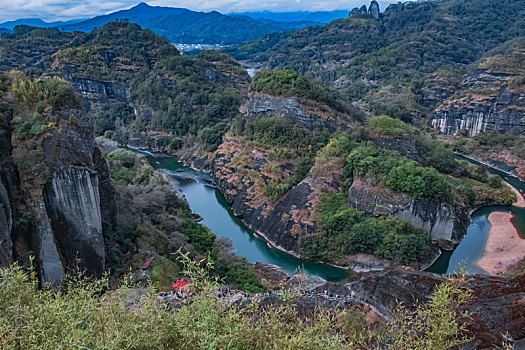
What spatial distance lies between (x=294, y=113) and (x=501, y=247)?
20.4 metres

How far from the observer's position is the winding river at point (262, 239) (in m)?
Answer: 27.1

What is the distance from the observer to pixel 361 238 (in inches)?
1065

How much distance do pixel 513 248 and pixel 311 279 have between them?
1603 centimetres

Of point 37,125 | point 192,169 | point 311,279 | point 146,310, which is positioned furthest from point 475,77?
point 146,310

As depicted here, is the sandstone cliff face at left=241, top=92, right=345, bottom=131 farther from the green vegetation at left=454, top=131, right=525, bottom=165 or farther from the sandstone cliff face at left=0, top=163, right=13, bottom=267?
the sandstone cliff face at left=0, top=163, right=13, bottom=267

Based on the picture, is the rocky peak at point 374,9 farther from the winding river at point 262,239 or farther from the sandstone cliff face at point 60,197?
the sandstone cliff face at point 60,197

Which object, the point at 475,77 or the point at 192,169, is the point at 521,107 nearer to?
the point at 475,77

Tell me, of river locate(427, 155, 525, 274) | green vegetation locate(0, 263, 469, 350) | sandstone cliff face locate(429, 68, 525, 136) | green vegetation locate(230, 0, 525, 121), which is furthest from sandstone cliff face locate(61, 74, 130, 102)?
green vegetation locate(0, 263, 469, 350)

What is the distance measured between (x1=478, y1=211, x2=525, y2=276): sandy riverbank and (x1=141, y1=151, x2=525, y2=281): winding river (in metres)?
Result: 0.42

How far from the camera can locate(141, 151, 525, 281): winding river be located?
89.0ft

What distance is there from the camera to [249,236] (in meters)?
32.3

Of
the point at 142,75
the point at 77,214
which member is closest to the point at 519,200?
the point at 77,214

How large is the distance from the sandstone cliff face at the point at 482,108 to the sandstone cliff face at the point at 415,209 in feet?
97.9

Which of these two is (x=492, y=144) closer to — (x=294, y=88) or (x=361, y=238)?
(x=294, y=88)
